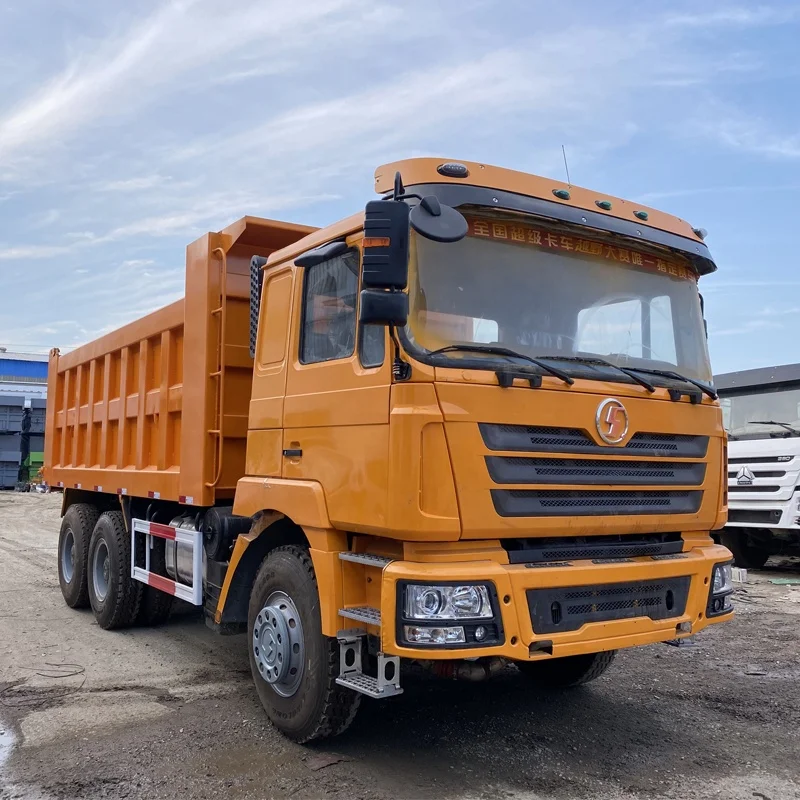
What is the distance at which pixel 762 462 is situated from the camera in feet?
36.0

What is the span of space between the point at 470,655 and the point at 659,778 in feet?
4.29

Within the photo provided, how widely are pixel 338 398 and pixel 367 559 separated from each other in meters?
0.84

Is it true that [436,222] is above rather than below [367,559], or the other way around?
above

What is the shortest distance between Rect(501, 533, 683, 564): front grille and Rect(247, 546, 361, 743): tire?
1037 mm

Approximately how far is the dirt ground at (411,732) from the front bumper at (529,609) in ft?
2.29

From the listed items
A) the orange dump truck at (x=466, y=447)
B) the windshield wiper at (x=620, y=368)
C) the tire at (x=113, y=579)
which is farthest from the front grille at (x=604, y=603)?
the tire at (x=113, y=579)

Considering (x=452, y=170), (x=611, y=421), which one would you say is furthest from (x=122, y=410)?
(x=611, y=421)

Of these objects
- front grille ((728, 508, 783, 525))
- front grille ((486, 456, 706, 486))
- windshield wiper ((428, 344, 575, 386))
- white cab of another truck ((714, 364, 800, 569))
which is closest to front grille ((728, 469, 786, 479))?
white cab of another truck ((714, 364, 800, 569))

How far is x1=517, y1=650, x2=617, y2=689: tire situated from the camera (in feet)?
18.0

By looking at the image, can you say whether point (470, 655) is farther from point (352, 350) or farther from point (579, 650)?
point (352, 350)

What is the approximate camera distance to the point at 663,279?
16.0ft

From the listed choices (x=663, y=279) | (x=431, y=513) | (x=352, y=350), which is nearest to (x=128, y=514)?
(x=352, y=350)

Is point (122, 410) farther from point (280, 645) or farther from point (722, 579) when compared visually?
point (722, 579)

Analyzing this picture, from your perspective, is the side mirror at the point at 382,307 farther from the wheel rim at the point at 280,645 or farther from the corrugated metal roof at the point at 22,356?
the corrugated metal roof at the point at 22,356
